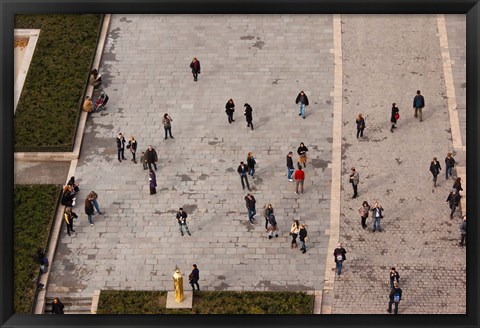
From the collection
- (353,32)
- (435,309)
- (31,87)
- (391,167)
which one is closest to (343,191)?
(391,167)

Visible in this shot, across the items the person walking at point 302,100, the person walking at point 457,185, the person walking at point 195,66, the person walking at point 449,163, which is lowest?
the person walking at point 457,185

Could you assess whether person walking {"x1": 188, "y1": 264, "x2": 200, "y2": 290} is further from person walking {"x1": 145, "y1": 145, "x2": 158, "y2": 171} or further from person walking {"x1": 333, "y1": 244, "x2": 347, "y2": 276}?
person walking {"x1": 145, "y1": 145, "x2": 158, "y2": 171}

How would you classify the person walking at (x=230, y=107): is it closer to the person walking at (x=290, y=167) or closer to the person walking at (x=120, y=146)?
the person walking at (x=290, y=167)

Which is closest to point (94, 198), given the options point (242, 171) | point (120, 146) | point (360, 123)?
point (120, 146)

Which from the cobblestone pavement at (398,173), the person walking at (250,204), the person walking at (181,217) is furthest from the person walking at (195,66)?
the person walking at (181,217)

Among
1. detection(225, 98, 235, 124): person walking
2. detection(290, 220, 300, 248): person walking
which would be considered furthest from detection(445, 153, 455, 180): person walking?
detection(225, 98, 235, 124): person walking

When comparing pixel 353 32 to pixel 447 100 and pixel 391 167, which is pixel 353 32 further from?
pixel 391 167
